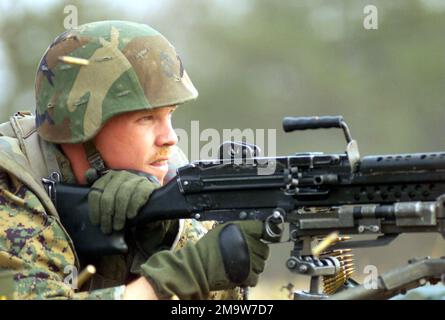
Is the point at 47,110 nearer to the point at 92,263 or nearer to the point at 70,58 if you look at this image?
the point at 70,58

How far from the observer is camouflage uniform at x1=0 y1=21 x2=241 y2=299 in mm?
5723

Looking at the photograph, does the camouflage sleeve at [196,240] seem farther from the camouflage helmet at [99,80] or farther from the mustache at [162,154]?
the camouflage helmet at [99,80]

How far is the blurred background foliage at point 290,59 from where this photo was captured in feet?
60.2

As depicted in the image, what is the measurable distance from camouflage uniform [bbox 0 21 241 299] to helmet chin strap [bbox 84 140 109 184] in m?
0.09

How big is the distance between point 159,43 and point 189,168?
2.53 feet

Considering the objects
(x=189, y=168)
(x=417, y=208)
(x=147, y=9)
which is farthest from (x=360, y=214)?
(x=147, y=9)

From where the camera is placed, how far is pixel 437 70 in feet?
63.6

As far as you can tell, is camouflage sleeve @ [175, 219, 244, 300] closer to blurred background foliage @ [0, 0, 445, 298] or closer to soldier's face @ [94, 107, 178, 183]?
soldier's face @ [94, 107, 178, 183]

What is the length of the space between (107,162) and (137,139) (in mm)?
213
